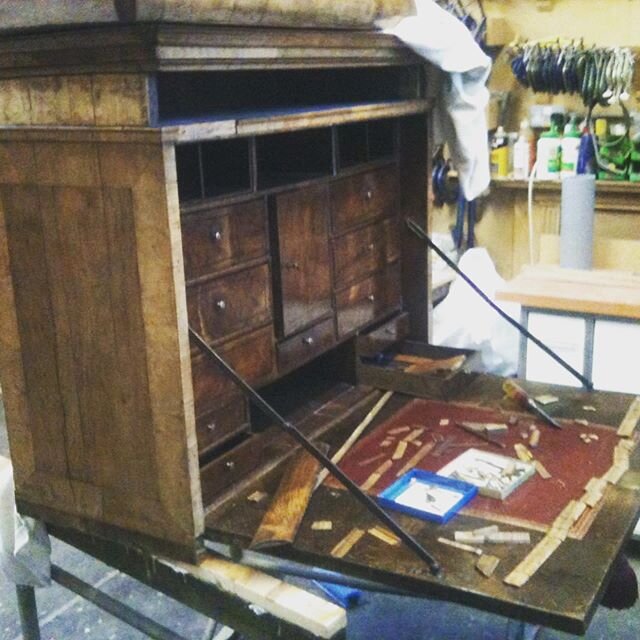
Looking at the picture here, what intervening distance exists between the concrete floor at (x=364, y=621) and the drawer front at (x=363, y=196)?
3.75 ft

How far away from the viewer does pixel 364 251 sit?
2.07 meters

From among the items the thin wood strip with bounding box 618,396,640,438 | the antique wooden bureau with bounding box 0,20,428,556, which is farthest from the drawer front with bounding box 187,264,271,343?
the thin wood strip with bounding box 618,396,640,438

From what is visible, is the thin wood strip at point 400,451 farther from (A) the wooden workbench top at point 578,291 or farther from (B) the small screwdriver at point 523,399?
(A) the wooden workbench top at point 578,291

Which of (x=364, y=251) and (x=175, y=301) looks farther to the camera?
(x=364, y=251)

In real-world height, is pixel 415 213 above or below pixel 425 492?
above

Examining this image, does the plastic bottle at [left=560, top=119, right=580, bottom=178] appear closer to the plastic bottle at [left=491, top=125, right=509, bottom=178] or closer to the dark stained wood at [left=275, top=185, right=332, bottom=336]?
the plastic bottle at [left=491, top=125, right=509, bottom=178]

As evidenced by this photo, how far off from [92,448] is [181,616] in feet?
3.89

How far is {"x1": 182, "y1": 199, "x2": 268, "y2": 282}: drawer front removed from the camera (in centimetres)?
148

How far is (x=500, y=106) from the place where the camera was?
353cm

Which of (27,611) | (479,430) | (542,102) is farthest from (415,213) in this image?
(542,102)

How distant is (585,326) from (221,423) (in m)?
1.49

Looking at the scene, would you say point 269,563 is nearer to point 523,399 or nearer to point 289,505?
point 289,505

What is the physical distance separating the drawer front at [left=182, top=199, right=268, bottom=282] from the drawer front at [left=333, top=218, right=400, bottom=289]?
318 mm

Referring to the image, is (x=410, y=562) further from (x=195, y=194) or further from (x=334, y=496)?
(x=195, y=194)
